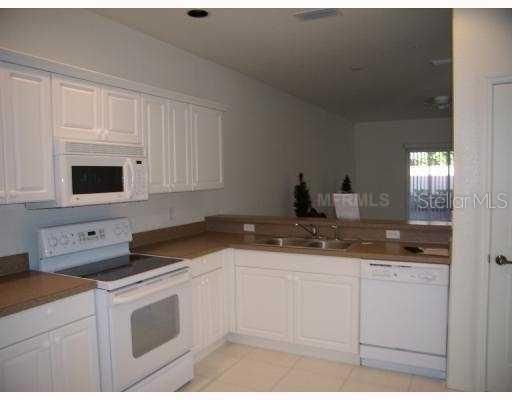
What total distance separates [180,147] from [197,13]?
38.2 inches

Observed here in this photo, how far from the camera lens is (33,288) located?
214 cm

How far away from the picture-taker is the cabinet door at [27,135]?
2.16 m

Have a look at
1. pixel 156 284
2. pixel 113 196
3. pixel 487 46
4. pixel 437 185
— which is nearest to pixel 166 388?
pixel 156 284

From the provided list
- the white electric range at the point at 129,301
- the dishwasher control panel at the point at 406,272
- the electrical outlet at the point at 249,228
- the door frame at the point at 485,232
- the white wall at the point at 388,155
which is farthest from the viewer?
the white wall at the point at 388,155

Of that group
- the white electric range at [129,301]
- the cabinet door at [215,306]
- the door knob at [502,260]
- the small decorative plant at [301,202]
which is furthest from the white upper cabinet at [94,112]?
the small decorative plant at [301,202]

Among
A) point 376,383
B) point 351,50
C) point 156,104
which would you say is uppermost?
point 351,50

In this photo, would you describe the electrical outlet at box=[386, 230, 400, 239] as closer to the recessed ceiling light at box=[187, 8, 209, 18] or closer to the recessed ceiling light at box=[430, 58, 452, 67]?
the recessed ceiling light at box=[430, 58, 452, 67]

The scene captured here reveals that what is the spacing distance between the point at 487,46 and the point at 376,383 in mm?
2225

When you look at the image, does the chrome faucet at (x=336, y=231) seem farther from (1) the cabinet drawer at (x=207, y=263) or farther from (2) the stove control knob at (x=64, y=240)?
(2) the stove control knob at (x=64, y=240)

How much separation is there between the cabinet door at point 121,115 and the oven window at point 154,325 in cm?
107

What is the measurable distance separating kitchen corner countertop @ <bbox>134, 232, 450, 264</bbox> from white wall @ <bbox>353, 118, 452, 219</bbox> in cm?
546

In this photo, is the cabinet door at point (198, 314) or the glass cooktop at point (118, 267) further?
the cabinet door at point (198, 314)

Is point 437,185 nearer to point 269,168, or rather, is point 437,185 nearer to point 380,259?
point 269,168

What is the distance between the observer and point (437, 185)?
8.73m
